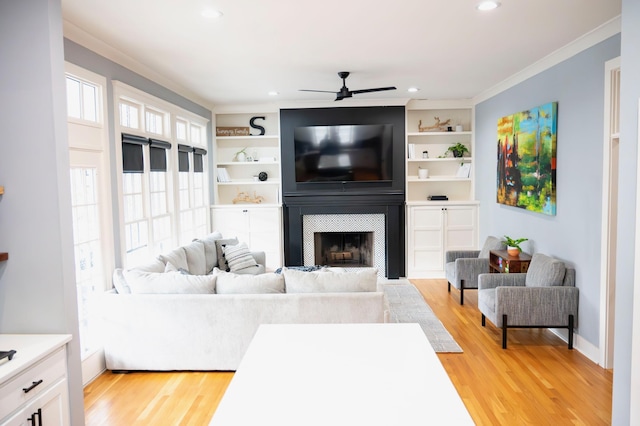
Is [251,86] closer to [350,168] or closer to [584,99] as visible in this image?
[350,168]

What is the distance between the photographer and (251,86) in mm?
5934

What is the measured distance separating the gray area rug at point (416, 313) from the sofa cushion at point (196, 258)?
2.25m

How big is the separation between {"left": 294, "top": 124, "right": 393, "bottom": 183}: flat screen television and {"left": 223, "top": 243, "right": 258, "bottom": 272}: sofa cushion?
5.80 feet

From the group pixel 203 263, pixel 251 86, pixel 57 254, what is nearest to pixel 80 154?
pixel 57 254

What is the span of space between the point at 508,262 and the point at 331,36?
304 cm

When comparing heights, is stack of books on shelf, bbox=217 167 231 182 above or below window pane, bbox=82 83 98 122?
below

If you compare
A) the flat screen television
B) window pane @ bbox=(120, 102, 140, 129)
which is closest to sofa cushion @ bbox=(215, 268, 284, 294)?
window pane @ bbox=(120, 102, 140, 129)

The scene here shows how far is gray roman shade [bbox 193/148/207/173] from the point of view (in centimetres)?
661

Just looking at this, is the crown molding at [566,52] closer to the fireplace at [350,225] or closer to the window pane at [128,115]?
the fireplace at [350,225]

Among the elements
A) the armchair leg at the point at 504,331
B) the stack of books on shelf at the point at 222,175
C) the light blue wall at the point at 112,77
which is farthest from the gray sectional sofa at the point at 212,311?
the stack of books on shelf at the point at 222,175

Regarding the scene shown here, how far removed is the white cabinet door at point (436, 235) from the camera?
286 inches

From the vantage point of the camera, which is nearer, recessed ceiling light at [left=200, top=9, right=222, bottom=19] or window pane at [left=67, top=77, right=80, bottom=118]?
recessed ceiling light at [left=200, top=9, right=222, bottom=19]

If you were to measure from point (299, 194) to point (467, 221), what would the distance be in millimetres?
2623

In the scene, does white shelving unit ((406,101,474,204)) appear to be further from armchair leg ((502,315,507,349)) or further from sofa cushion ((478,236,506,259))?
armchair leg ((502,315,507,349))
